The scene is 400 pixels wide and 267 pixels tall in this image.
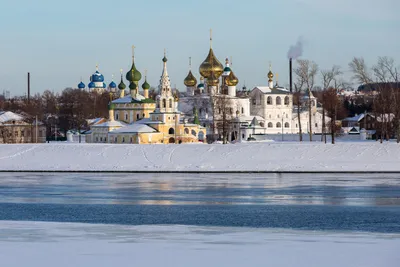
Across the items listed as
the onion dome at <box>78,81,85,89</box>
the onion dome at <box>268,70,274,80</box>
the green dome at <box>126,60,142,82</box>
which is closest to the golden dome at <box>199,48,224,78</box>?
the green dome at <box>126,60,142,82</box>

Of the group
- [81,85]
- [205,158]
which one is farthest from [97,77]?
[205,158]

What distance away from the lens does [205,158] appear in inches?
1859

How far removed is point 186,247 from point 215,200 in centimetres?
1063

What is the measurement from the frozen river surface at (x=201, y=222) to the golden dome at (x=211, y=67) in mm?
55525

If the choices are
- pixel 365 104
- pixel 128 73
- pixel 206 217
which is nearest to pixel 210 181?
pixel 206 217

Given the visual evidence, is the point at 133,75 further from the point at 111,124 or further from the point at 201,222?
the point at 201,222

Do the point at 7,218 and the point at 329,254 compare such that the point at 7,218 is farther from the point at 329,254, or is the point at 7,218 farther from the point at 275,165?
the point at 275,165

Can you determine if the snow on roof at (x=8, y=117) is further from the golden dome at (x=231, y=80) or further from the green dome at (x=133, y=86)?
the golden dome at (x=231, y=80)

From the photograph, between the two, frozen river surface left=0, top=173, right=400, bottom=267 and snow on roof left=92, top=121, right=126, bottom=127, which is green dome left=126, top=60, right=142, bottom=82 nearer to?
snow on roof left=92, top=121, right=126, bottom=127

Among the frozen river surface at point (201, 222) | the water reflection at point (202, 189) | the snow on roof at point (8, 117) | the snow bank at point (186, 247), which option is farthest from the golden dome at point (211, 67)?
the snow bank at point (186, 247)

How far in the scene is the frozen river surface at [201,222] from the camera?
1536cm

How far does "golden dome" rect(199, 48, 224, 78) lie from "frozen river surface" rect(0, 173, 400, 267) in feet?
182

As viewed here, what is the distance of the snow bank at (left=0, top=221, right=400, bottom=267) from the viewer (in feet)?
48.5

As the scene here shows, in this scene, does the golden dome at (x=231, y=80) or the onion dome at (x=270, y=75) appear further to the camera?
the onion dome at (x=270, y=75)
